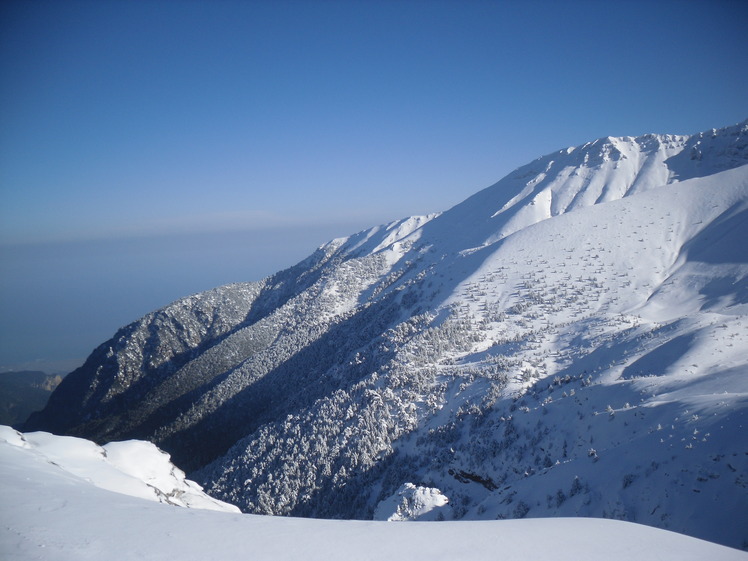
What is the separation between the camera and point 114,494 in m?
9.55

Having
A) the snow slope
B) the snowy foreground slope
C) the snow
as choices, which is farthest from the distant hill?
the snowy foreground slope

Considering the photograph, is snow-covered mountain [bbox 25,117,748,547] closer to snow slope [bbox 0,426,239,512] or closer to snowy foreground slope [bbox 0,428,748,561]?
snowy foreground slope [bbox 0,428,748,561]

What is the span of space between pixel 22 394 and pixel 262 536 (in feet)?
587

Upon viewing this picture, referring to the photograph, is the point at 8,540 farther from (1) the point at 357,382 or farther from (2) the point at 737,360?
(1) the point at 357,382

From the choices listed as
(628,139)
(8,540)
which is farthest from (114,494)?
(628,139)

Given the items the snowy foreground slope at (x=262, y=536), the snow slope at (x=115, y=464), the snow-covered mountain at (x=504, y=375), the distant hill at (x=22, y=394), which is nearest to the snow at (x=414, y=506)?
the snow-covered mountain at (x=504, y=375)

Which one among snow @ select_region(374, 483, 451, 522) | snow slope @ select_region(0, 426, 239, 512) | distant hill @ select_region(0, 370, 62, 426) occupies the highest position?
snow slope @ select_region(0, 426, 239, 512)

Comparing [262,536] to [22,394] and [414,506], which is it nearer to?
[414,506]

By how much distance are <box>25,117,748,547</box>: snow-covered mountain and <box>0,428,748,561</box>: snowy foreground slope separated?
256 inches

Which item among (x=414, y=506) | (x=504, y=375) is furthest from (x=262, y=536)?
(x=504, y=375)

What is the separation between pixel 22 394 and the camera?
127 meters

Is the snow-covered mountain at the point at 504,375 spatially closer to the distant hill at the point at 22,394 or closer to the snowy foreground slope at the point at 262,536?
the snowy foreground slope at the point at 262,536

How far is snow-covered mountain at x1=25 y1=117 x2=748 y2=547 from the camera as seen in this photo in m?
18.0

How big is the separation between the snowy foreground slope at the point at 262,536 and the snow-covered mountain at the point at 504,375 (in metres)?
6.51
